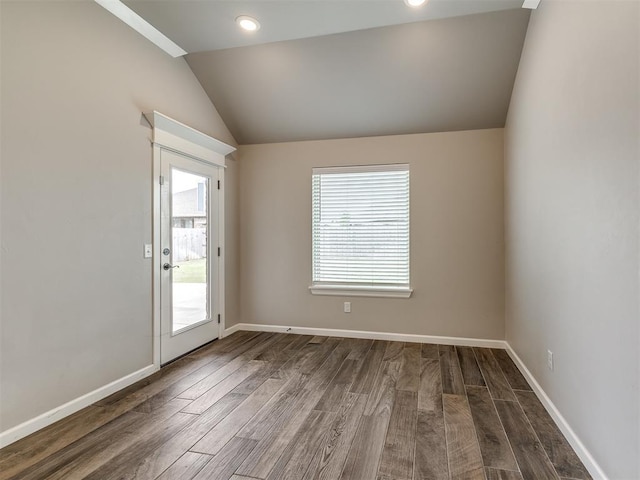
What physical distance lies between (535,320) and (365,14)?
2813 mm

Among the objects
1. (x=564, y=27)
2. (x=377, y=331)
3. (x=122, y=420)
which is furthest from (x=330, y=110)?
(x=122, y=420)

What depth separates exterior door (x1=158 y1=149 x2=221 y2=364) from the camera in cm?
354

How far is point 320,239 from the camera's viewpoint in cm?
471

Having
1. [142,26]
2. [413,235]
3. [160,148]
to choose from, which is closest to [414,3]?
[142,26]

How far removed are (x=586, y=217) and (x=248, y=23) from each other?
2804mm

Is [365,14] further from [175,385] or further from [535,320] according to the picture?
[175,385]

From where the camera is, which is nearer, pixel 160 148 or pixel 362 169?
pixel 160 148

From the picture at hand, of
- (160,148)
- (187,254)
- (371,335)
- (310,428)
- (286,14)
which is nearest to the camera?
(310,428)

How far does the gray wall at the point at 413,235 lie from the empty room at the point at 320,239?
30 mm

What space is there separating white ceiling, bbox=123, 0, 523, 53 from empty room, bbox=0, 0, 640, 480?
0.9 inches

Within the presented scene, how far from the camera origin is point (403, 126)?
13.9 feet

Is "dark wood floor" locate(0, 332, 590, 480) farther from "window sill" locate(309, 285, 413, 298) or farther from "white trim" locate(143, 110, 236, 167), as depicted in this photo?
"white trim" locate(143, 110, 236, 167)

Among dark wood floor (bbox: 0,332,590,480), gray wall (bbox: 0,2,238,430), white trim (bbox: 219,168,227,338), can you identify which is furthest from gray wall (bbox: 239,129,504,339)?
gray wall (bbox: 0,2,238,430)

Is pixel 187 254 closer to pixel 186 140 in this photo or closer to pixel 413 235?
pixel 186 140
